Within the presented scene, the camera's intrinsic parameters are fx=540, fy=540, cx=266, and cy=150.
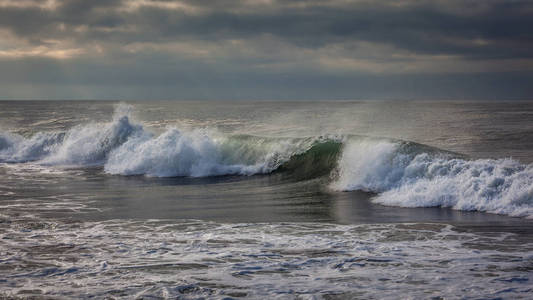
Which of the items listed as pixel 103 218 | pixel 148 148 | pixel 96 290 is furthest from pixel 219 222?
pixel 148 148

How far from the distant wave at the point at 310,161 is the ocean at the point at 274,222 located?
6cm

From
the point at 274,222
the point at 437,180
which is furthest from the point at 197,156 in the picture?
the point at 274,222

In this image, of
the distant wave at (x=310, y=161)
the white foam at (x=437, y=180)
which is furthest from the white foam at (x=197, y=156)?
the white foam at (x=437, y=180)

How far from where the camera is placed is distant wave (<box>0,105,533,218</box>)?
1288 cm

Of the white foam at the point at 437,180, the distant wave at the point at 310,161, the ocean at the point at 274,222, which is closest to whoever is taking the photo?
the ocean at the point at 274,222

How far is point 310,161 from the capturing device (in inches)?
794

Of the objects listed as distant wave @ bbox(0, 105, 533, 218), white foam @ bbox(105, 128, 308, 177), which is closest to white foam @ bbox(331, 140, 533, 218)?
distant wave @ bbox(0, 105, 533, 218)

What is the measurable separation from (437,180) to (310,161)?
671 centimetres

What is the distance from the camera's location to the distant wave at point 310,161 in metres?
12.9

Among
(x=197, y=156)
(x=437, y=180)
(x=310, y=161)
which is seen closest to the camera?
(x=437, y=180)

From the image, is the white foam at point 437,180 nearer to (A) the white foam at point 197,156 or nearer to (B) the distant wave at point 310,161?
(B) the distant wave at point 310,161

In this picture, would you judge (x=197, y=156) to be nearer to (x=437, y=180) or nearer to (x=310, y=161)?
(x=310, y=161)

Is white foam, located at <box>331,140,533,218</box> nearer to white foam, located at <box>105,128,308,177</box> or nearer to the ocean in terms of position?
the ocean

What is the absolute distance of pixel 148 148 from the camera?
76.3ft
